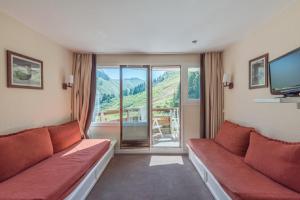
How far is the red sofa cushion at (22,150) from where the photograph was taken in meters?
2.15

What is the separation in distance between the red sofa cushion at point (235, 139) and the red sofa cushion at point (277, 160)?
43 cm

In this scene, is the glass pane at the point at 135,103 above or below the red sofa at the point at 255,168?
above

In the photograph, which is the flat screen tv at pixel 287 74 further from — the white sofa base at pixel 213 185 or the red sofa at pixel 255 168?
the white sofa base at pixel 213 185

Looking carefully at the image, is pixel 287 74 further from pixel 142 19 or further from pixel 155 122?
pixel 155 122

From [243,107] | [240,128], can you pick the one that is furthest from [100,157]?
[243,107]

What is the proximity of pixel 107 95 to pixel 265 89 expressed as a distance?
10.8ft

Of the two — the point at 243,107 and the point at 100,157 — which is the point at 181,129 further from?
the point at 100,157

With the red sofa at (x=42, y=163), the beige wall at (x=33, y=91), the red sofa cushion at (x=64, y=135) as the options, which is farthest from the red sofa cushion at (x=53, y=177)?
the beige wall at (x=33, y=91)

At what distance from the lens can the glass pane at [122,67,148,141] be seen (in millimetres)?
4707

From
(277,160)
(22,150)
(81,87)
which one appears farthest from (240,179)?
(81,87)

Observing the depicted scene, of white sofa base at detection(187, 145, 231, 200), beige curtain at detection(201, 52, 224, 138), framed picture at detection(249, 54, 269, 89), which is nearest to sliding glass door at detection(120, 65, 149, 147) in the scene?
beige curtain at detection(201, 52, 224, 138)

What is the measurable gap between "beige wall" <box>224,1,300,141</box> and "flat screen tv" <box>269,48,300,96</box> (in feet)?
1.02

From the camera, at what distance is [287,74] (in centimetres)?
196

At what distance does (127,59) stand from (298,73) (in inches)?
137
